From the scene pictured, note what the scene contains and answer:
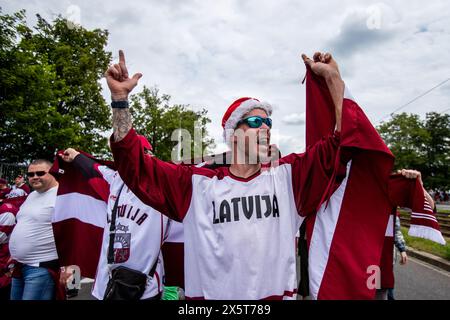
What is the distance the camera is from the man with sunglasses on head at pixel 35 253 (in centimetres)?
329

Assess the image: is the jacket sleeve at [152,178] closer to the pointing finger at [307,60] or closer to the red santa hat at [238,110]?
the red santa hat at [238,110]

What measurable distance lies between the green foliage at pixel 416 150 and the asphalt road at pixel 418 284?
129 feet

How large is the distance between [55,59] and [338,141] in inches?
829

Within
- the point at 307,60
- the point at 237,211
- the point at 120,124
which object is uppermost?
the point at 307,60

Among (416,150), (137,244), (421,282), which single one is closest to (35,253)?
(137,244)

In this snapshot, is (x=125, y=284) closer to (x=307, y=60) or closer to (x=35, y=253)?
(x=35, y=253)

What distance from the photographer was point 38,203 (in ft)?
11.7

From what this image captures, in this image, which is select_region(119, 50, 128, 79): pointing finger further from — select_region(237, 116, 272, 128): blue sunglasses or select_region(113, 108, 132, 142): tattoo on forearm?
select_region(237, 116, 272, 128): blue sunglasses

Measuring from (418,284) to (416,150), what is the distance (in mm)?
44671

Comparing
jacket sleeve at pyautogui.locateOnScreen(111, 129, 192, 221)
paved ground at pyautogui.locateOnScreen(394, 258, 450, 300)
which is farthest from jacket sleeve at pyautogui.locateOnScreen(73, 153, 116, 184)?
paved ground at pyautogui.locateOnScreen(394, 258, 450, 300)

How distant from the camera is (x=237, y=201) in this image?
6.00 feet

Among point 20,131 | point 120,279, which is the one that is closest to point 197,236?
point 120,279

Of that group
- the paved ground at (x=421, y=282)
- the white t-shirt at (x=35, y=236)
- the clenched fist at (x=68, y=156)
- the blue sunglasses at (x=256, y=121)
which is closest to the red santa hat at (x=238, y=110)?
the blue sunglasses at (x=256, y=121)
